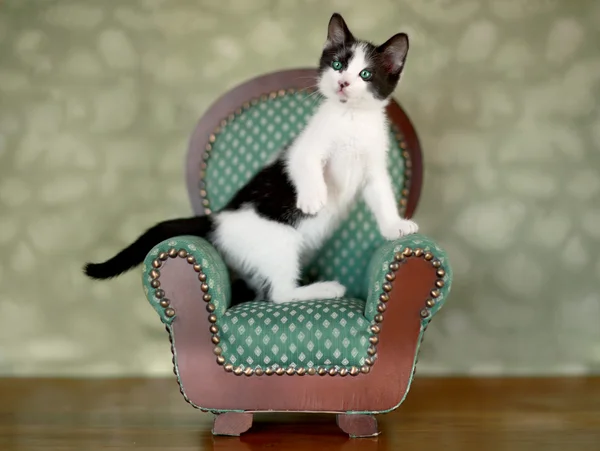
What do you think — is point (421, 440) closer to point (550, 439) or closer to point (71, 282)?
point (550, 439)

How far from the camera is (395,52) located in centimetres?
196

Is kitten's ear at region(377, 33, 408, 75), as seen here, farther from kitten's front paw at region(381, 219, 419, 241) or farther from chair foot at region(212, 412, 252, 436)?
chair foot at region(212, 412, 252, 436)

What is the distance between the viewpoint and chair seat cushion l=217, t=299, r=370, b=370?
5.79 feet

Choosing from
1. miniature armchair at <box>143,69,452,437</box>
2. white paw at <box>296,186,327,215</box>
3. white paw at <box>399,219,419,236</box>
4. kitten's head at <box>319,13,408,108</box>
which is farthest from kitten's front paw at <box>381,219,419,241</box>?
kitten's head at <box>319,13,408,108</box>

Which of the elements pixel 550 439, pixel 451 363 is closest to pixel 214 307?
pixel 550 439

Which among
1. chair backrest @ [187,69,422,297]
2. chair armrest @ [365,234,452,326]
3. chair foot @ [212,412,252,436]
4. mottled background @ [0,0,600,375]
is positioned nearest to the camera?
chair armrest @ [365,234,452,326]

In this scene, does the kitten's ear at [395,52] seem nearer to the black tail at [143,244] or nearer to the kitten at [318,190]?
the kitten at [318,190]

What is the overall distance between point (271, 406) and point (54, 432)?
70 cm

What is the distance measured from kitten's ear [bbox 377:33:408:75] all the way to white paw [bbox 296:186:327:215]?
0.46m

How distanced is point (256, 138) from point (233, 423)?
1119mm

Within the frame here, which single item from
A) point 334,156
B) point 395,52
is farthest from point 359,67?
point 334,156

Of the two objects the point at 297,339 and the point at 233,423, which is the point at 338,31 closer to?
the point at 297,339

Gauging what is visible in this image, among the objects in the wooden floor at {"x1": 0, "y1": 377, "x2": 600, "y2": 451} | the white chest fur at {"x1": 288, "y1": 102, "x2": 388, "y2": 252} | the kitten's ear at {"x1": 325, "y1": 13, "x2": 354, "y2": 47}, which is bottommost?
the wooden floor at {"x1": 0, "y1": 377, "x2": 600, "y2": 451}

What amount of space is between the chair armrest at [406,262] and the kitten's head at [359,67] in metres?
0.50
